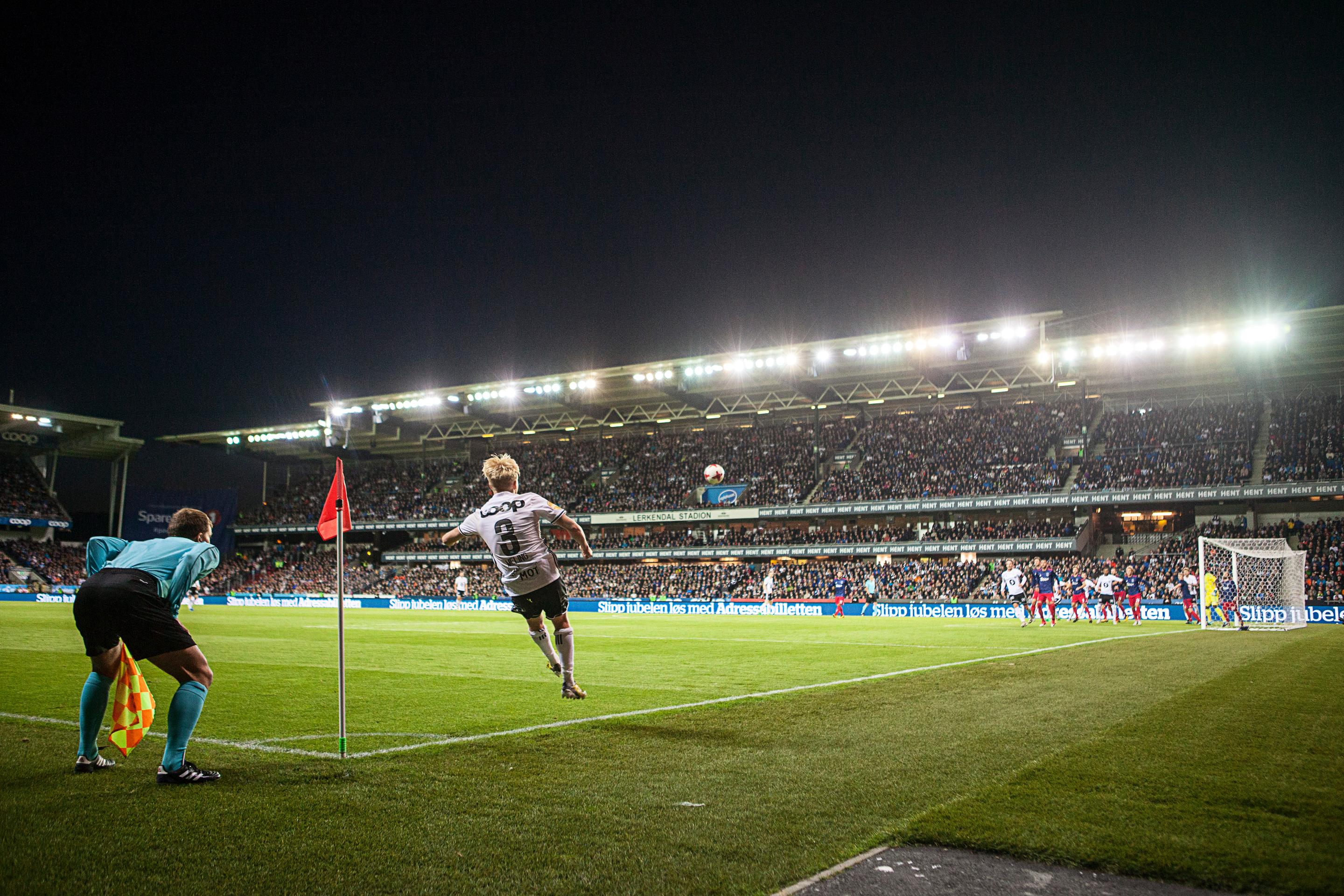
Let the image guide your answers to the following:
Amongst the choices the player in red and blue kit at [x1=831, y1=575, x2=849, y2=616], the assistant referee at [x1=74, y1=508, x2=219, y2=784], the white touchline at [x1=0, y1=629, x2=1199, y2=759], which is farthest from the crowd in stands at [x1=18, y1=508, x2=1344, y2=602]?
the assistant referee at [x1=74, y1=508, x2=219, y2=784]

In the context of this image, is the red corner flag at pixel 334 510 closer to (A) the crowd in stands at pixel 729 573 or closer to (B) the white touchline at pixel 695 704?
(B) the white touchline at pixel 695 704

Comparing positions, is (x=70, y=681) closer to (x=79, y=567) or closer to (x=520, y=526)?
(x=520, y=526)

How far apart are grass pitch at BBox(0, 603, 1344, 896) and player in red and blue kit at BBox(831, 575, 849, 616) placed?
24375 mm

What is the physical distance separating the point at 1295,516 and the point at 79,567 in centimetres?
7237

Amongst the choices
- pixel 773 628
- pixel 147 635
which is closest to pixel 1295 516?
pixel 773 628

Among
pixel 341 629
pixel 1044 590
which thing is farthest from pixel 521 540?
pixel 1044 590

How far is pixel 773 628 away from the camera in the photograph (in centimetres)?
2495

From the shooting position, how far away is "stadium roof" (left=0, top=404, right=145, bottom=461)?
5809cm

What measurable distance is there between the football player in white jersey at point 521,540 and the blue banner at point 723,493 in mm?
43239

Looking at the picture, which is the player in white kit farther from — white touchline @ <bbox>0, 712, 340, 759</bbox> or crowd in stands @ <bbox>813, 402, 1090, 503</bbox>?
white touchline @ <bbox>0, 712, 340, 759</bbox>

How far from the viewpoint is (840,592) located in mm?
36719

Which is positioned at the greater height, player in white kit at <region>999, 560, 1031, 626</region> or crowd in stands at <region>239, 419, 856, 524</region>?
crowd in stands at <region>239, 419, 856, 524</region>

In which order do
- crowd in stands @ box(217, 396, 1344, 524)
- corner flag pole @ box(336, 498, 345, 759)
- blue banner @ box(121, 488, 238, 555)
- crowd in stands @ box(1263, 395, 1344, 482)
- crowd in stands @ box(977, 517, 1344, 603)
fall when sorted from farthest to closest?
blue banner @ box(121, 488, 238, 555)
crowd in stands @ box(217, 396, 1344, 524)
crowd in stands @ box(1263, 395, 1344, 482)
crowd in stands @ box(977, 517, 1344, 603)
corner flag pole @ box(336, 498, 345, 759)

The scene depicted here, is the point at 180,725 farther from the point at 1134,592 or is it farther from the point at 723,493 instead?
the point at 723,493
